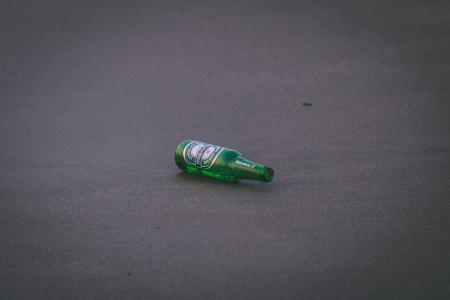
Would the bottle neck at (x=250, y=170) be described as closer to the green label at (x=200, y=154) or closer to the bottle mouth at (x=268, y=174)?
the bottle mouth at (x=268, y=174)

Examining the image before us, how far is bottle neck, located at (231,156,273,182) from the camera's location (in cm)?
329

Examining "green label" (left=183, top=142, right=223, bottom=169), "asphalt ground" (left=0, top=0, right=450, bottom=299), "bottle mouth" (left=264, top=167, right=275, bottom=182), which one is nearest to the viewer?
"asphalt ground" (left=0, top=0, right=450, bottom=299)

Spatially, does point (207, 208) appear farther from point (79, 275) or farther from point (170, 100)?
point (170, 100)

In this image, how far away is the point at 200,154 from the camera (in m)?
3.43

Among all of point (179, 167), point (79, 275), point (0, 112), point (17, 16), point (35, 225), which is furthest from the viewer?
point (17, 16)

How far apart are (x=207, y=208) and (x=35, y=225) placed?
0.79 meters

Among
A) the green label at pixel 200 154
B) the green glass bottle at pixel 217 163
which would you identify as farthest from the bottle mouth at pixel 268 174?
the green label at pixel 200 154

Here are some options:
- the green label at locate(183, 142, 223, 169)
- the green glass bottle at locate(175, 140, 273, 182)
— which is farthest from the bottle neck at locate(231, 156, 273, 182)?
the green label at locate(183, 142, 223, 169)

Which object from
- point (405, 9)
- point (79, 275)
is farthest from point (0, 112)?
point (405, 9)

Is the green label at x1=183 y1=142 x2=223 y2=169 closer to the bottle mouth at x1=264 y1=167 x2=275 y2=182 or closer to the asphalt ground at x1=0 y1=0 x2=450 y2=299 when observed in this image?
the asphalt ground at x1=0 y1=0 x2=450 y2=299

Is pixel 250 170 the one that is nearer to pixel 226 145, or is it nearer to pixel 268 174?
pixel 268 174

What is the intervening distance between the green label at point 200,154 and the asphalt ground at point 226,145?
0.10 m

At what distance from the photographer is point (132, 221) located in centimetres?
303

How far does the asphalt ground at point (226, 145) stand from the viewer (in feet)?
8.61
